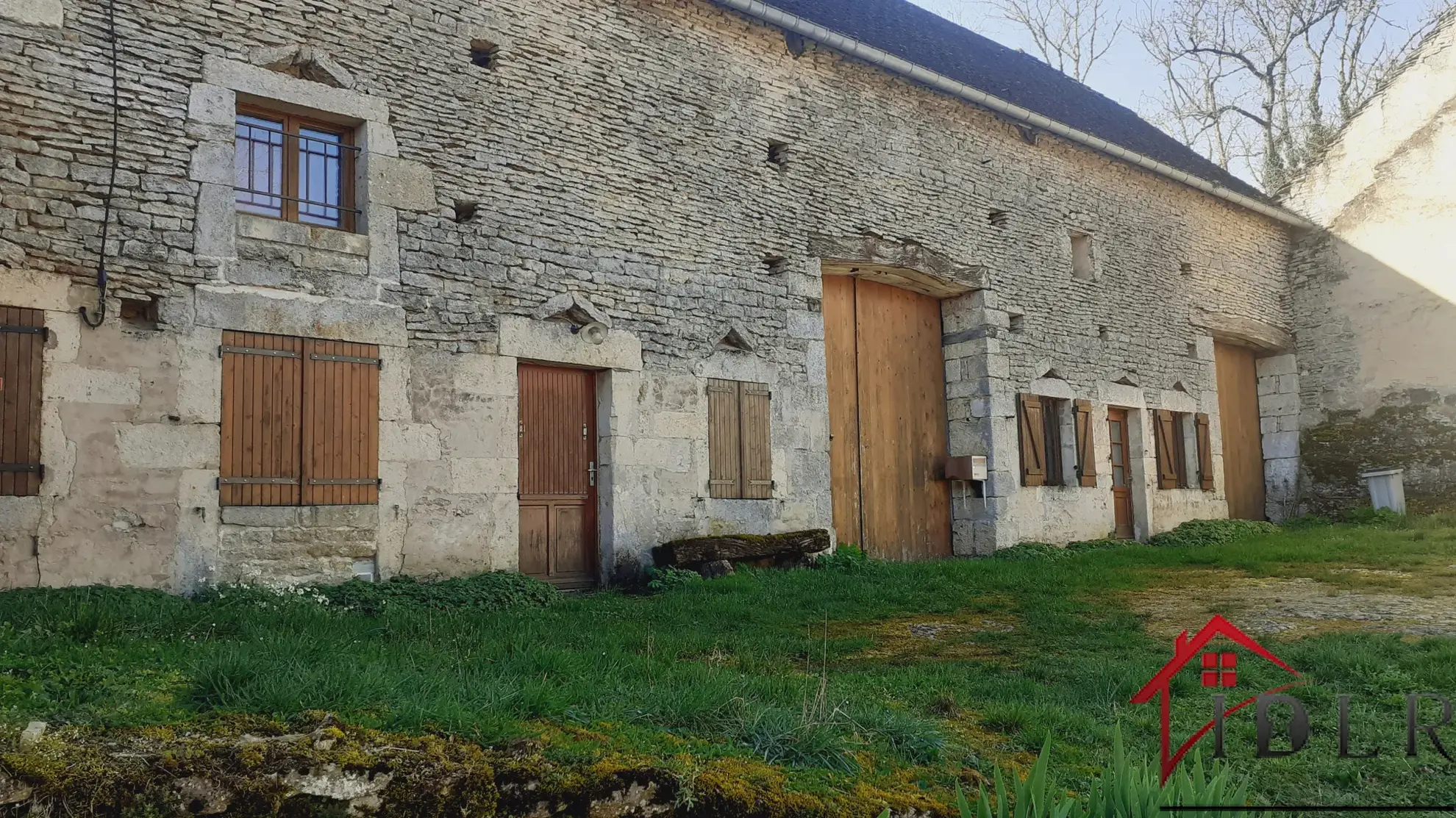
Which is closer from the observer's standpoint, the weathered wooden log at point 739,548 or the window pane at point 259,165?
the window pane at point 259,165

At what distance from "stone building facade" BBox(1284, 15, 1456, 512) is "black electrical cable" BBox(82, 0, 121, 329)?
15914 mm

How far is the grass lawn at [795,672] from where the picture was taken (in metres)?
3.19

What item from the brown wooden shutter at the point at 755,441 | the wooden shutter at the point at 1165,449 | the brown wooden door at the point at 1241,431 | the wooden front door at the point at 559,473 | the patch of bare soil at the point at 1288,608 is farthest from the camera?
the brown wooden door at the point at 1241,431

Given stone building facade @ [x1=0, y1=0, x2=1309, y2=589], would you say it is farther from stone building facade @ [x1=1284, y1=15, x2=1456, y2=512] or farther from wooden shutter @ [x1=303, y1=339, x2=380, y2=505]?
stone building facade @ [x1=1284, y1=15, x2=1456, y2=512]

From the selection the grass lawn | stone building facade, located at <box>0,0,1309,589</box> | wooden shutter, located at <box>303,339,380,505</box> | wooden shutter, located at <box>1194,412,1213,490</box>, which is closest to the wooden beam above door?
stone building facade, located at <box>0,0,1309,589</box>

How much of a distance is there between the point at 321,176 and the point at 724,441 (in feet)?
12.8

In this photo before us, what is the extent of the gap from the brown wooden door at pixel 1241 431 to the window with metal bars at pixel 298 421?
12857 mm

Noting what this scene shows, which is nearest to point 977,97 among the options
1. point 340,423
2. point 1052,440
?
point 1052,440

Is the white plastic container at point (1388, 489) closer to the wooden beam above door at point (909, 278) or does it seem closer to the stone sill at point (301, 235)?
the wooden beam above door at point (909, 278)

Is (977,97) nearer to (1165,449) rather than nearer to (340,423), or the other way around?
(1165,449)

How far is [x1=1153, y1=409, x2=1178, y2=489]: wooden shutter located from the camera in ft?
46.2

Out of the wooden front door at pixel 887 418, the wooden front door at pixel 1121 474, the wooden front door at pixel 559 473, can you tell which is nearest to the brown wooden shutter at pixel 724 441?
the wooden front door at pixel 559 473

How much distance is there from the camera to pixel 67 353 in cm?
620

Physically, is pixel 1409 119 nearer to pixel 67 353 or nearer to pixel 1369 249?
pixel 1369 249
